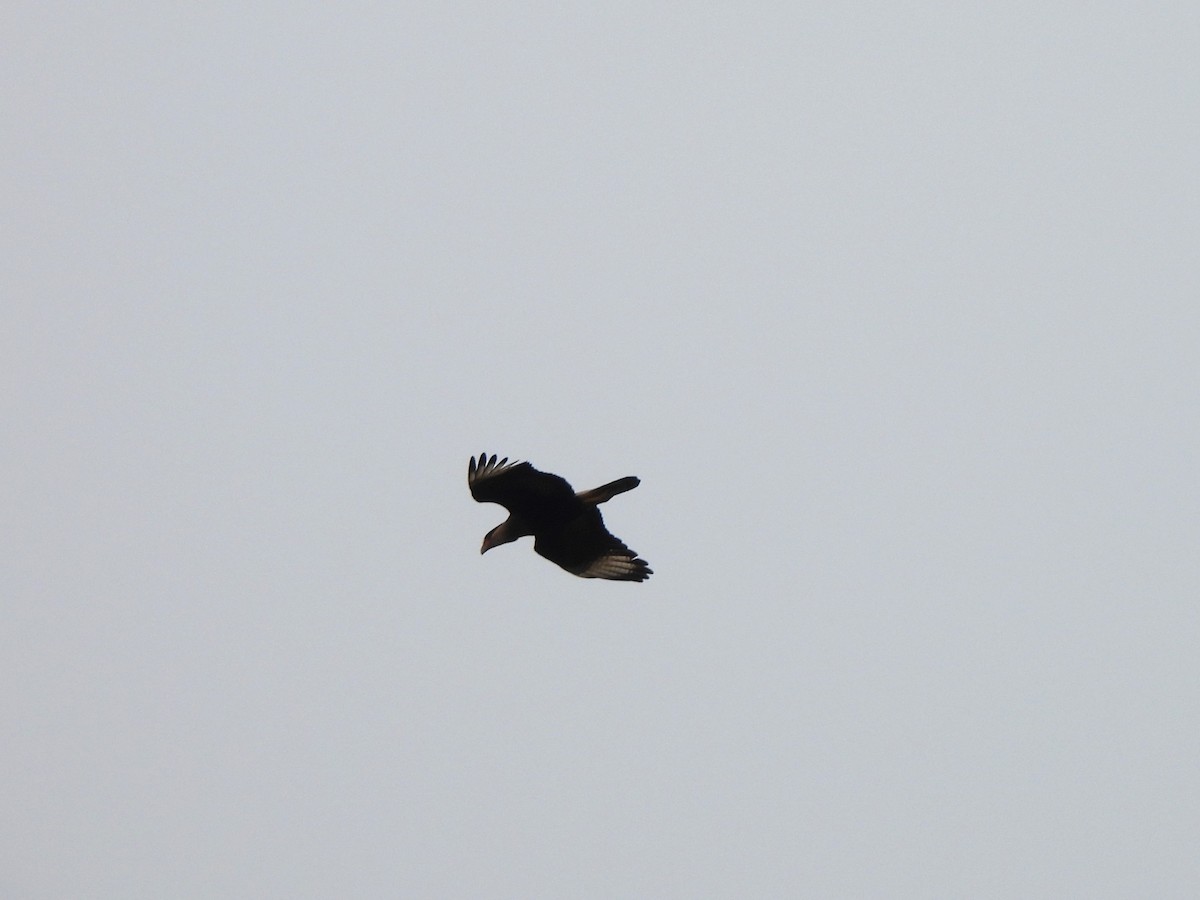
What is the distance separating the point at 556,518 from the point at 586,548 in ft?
1.34

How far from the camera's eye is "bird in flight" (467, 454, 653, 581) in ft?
43.5

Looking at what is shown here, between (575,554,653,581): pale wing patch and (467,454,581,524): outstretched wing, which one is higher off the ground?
(467,454,581,524): outstretched wing

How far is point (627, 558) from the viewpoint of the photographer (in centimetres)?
1362

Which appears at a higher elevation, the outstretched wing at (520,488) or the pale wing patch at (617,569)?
the outstretched wing at (520,488)

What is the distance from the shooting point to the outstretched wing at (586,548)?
13586 millimetres

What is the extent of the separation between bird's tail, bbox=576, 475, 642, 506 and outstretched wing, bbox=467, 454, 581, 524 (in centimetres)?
11

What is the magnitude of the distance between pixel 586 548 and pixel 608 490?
661mm

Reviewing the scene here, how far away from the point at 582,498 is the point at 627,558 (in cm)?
70

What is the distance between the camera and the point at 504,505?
1352 centimetres

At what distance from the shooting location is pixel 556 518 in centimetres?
1358

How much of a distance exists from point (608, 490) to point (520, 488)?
2.61 ft

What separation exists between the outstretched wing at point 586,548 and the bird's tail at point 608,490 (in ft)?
0.48

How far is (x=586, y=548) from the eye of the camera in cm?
1369

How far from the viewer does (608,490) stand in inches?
527
